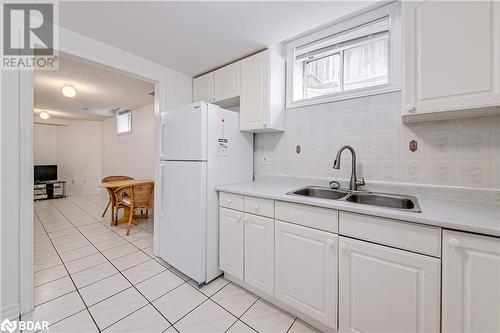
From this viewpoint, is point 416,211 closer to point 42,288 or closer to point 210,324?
point 210,324

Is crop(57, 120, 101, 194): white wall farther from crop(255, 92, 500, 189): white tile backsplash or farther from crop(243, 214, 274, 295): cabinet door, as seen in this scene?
crop(243, 214, 274, 295): cabinet door

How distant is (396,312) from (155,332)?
4.77 ft

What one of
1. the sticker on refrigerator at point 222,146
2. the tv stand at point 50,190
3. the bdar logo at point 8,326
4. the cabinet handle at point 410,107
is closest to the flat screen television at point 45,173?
the tv stand at point 50,190

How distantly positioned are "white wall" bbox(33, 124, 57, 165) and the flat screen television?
37 cm

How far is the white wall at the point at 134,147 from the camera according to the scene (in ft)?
14.8

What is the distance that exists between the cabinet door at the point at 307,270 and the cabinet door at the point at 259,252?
0.05 meters

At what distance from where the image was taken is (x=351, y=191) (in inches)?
62.6

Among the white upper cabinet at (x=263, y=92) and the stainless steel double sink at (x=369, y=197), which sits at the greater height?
the white upper cabinet at (x=263, y=92)

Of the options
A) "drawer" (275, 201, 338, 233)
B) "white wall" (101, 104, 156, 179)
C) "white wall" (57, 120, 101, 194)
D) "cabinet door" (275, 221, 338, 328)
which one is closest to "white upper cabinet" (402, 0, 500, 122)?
"drawer" (275, 201, 338, 233)

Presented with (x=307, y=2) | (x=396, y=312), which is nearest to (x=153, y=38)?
(x=307, y=2)

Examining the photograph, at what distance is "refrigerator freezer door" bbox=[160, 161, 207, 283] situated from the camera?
1777mm

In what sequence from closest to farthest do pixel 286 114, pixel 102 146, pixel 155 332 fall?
1. pixel 155 332
2. pixel 286 114
3. pixel 102 146

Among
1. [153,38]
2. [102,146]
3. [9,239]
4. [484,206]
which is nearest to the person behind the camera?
[484,206]

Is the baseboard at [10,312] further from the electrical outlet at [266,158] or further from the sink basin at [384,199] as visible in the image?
the sink basin at [384,199]
